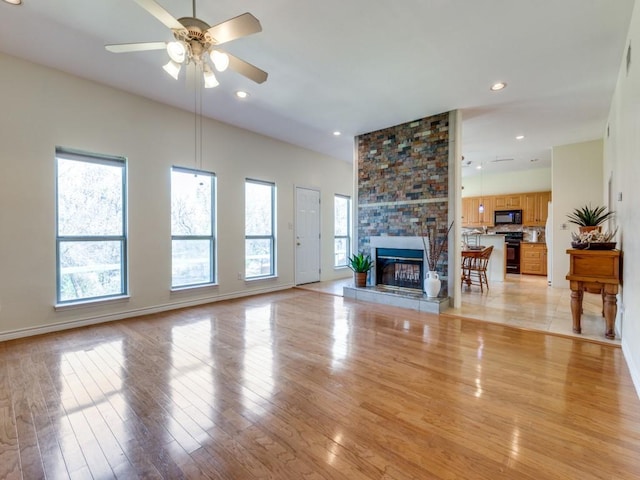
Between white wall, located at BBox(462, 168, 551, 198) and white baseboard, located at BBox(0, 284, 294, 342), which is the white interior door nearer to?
white baseboard, located at BBox(0, 284, 294, 342)

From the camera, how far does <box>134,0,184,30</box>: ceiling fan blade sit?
181 cm

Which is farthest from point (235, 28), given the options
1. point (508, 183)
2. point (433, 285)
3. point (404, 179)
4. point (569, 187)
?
point (508, 183)

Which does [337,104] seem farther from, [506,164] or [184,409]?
[506,164]

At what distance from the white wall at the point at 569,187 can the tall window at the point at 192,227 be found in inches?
261

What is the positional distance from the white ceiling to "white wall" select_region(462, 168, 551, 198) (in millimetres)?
3465

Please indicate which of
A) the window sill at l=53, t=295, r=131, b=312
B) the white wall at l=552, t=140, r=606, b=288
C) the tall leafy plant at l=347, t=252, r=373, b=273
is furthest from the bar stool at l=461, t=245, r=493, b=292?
the window sill at l=53, t=295, r=131, b=312

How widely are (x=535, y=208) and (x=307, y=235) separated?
20.5 ft

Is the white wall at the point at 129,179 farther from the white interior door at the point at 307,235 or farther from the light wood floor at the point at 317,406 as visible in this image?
the light wood floor at the point at 317,406

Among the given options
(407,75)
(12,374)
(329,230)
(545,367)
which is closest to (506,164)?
(329,230)

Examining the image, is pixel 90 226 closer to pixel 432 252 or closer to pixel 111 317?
pixel 111 317

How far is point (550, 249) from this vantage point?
6.22m

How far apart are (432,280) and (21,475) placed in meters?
4.31

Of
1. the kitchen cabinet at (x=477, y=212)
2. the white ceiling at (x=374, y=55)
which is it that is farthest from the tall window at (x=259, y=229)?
the kitchen cabinet at (x=477, y=212)

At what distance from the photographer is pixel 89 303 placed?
12.1 feet
